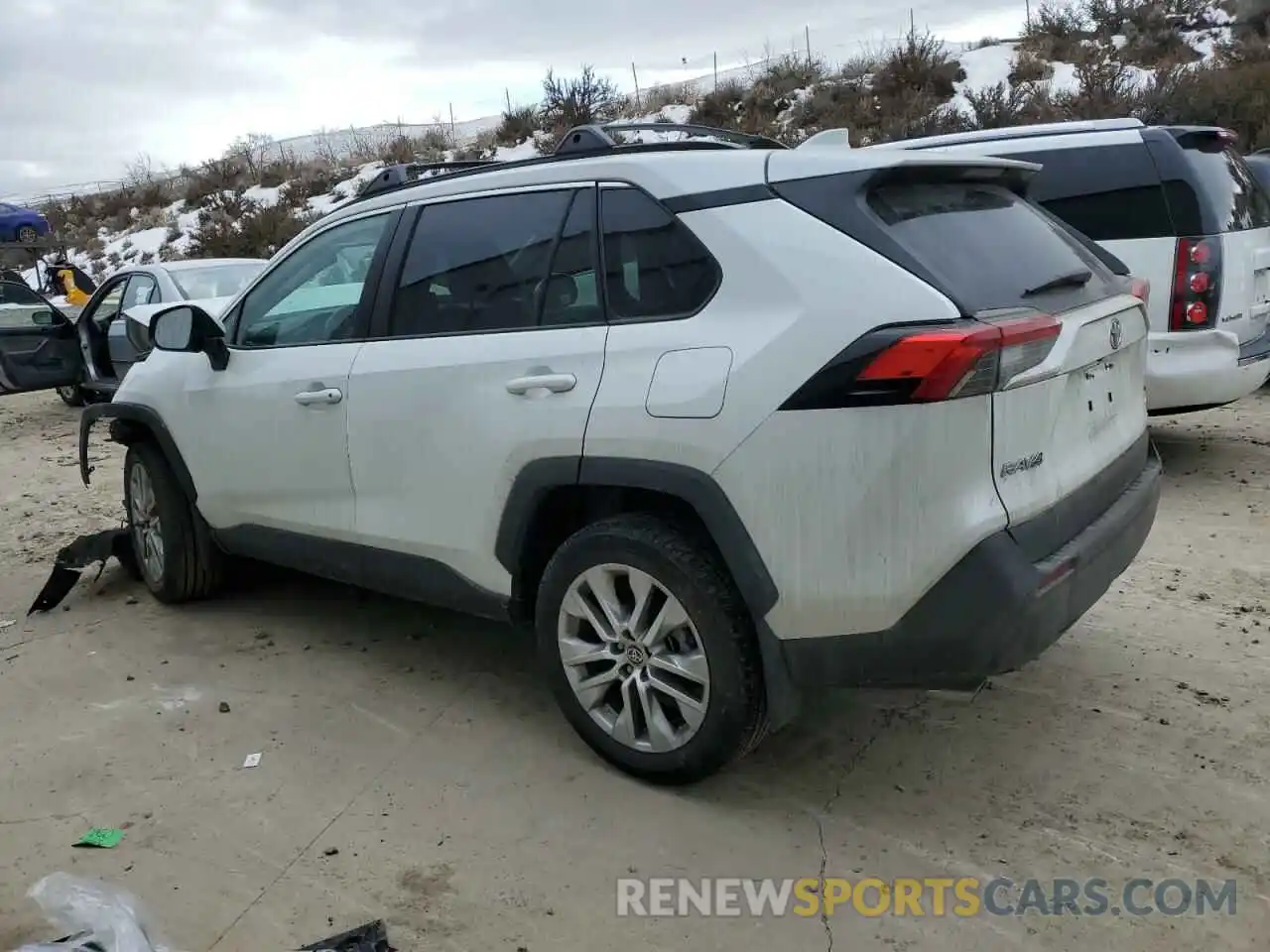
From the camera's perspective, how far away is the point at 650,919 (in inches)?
100

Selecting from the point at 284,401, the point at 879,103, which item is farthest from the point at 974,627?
the point at 879,103

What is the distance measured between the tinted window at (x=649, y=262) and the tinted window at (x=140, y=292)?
801cm

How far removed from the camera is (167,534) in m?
4.68

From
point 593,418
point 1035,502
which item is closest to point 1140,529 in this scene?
point 1035,502

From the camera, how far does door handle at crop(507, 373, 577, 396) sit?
2.99m

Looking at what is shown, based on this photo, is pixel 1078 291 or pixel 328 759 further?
pixel 328 759

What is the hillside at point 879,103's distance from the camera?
55.7ft

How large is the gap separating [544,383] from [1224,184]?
15.4 ft

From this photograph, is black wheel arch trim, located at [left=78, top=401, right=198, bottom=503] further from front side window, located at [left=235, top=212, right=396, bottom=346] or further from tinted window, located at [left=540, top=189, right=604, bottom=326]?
tinted window, located at [left=540, top=189, right=604, bottom=326]

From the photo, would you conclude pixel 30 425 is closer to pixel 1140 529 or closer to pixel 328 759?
pixel 328 759

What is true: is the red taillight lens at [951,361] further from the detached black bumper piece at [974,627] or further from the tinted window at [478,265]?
the tinted window at [478,265]

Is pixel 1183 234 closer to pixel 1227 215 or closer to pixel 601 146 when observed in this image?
pixel 1227 215

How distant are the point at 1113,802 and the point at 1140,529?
81cm

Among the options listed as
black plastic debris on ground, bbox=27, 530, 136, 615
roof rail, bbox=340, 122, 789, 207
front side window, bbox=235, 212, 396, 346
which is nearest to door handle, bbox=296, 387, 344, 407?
front side window, bbox=235, 212, 396, 346
